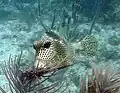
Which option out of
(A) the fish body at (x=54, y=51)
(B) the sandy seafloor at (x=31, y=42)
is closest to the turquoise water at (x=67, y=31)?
(B) the sandy seafloor at (x=31, y=42)

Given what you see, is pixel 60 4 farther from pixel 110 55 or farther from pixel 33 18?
pixel 110 55

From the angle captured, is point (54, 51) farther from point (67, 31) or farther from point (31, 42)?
point (31, 42)

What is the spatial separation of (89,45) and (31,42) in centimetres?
567

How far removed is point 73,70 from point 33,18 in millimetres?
6047

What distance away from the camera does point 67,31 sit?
8383 millimetres

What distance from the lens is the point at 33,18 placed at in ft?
41.7

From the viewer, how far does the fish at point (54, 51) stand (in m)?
3.38

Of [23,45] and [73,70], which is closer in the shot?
[73,70]

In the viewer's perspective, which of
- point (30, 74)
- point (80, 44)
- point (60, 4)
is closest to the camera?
point (30, 74)

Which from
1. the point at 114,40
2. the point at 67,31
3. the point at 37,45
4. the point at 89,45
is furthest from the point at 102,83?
the point at 114,40

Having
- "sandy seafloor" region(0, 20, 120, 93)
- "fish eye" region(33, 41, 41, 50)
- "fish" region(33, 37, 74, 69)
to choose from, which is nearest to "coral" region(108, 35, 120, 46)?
"sandy seafloor" region(0, 20, 120, 93)

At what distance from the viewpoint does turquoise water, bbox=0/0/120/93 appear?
662 cm

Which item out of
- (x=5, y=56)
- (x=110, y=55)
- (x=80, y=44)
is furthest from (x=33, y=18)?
(x=80, y=44)

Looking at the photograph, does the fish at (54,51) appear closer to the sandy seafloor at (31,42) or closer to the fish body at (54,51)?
the fish body at (54,51)
